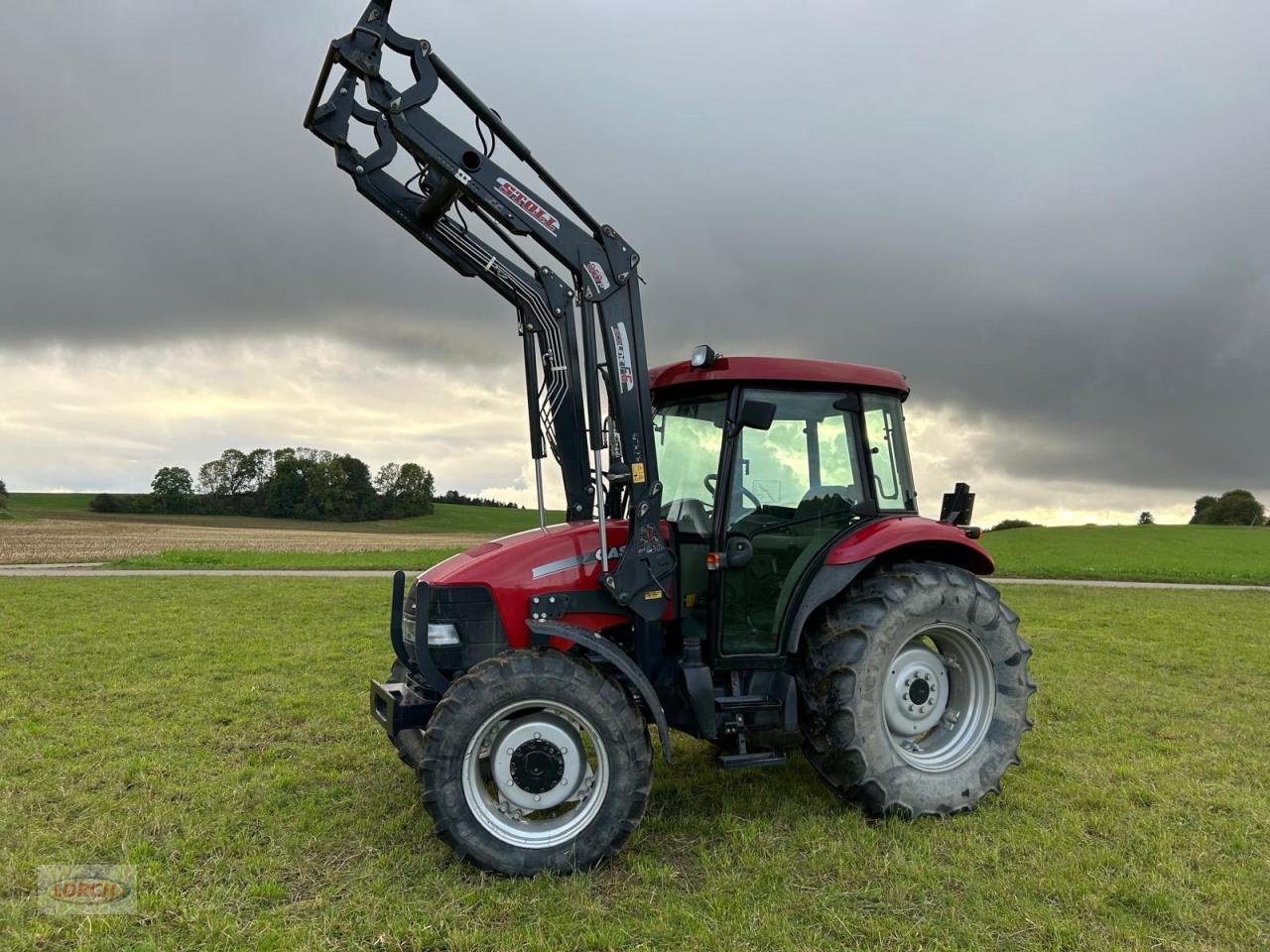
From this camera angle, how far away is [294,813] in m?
4.80

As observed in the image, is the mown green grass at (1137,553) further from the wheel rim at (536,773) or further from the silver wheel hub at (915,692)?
the wheel rim at (536,773)

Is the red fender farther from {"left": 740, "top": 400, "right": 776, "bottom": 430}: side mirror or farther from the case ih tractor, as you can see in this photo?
{"left": 740, "top": 400, "right": 776, "bottom": 430}: side mirror

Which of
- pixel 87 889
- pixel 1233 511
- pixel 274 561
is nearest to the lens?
pixel 87 889

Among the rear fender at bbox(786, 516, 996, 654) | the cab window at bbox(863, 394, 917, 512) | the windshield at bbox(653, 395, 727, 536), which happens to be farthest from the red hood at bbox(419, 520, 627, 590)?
the cab window at bbox(863, 394, 917, 512)

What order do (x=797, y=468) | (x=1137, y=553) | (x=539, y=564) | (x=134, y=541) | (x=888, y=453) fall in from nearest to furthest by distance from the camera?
(x=539, y=564), (x=797, y=468), (x=888, y=453), (x=1137, y=553), (x=134, y=541)

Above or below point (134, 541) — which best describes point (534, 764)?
below

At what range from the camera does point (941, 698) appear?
204 inches

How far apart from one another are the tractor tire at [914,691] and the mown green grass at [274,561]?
62.8 feet

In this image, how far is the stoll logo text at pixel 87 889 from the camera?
12.1 ft

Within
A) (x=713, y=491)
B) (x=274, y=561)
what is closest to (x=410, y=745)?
(x=713, y=491)

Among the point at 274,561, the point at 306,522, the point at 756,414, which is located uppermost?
the point at 306,522

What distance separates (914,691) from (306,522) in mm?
56345

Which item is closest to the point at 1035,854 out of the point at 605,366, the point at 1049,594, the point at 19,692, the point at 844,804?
the point at 844,804

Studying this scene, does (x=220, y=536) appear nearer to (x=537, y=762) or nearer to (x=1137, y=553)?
(x=1137, y=553)
